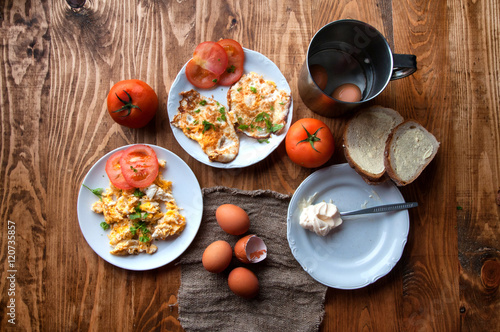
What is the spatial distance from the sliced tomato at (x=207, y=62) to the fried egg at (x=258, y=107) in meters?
0.14

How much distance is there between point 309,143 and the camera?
161cm

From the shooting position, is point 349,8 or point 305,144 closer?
point 305,144

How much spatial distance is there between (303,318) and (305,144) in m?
0.99

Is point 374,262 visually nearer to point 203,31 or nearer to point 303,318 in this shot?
point 303,318

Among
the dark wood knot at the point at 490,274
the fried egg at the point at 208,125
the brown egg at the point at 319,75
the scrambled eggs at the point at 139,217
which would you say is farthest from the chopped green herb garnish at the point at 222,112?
the dark wood knot at the point at 490,274

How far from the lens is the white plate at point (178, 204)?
171cm

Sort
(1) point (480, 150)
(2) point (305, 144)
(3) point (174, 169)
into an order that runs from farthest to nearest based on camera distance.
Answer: (1) point (480, 150)
(3) point (174, 169)
(2) point (305, 144)

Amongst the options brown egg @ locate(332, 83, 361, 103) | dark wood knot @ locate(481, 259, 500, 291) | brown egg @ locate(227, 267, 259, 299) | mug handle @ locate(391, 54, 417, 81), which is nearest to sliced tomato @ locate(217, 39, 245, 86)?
brown egg @ locate(332, 83, 361, 103)

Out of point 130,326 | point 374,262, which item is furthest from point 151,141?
point 374,262

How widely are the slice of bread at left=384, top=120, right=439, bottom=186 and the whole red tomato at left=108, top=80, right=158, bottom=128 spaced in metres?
1.32

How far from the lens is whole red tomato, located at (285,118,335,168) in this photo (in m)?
1.61

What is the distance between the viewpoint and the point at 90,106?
1.83 m

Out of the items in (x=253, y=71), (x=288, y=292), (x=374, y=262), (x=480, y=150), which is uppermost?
(x=253, y=71)

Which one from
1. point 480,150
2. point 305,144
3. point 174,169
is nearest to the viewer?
point 305,144
